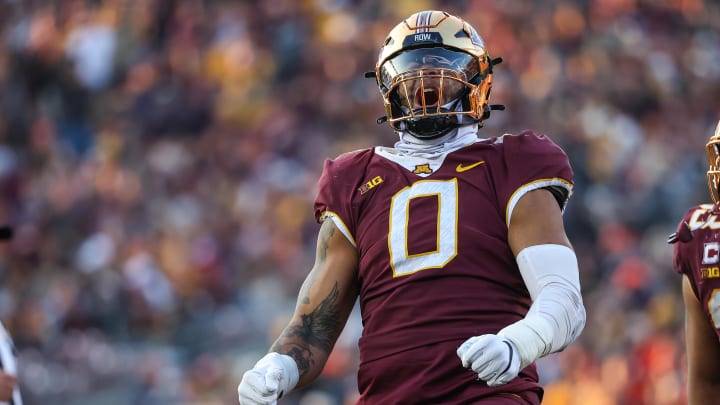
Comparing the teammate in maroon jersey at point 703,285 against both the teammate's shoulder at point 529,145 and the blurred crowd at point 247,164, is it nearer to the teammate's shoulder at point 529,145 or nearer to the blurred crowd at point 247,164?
the teammate's shoulder at point 529,145

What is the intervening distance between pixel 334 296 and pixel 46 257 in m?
7.85

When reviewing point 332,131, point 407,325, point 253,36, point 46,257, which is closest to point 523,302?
point 407,325

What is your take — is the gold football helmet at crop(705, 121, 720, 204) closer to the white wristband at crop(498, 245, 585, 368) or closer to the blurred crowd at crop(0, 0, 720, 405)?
the white wristband at crop(498, 245, 585, 368)

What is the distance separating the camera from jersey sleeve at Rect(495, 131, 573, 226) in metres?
3.96

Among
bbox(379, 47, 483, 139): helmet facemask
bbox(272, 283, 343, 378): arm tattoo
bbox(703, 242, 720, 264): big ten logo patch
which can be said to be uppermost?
bbox(379, 47, 483, 139): helmet facemask

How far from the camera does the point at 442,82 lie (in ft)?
13.7

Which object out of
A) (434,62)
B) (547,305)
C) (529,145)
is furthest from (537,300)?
(434,62)

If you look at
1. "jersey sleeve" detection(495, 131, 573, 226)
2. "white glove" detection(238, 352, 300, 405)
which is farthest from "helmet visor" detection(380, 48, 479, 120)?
"white glove" detection(238, 352, 300, 405)

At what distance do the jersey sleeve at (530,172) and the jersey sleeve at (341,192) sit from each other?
48cm

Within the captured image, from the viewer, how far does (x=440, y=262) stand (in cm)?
394

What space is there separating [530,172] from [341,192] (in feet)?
2.07

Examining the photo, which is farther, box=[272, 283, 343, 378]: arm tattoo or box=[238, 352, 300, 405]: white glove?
box=[272, 283, 343, 378]: arm tattoo

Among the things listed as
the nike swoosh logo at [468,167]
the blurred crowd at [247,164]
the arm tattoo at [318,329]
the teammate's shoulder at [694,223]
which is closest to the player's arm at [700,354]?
the teammate's shoulder at [694,223]

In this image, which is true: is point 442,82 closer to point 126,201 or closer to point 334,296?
point 334,296
